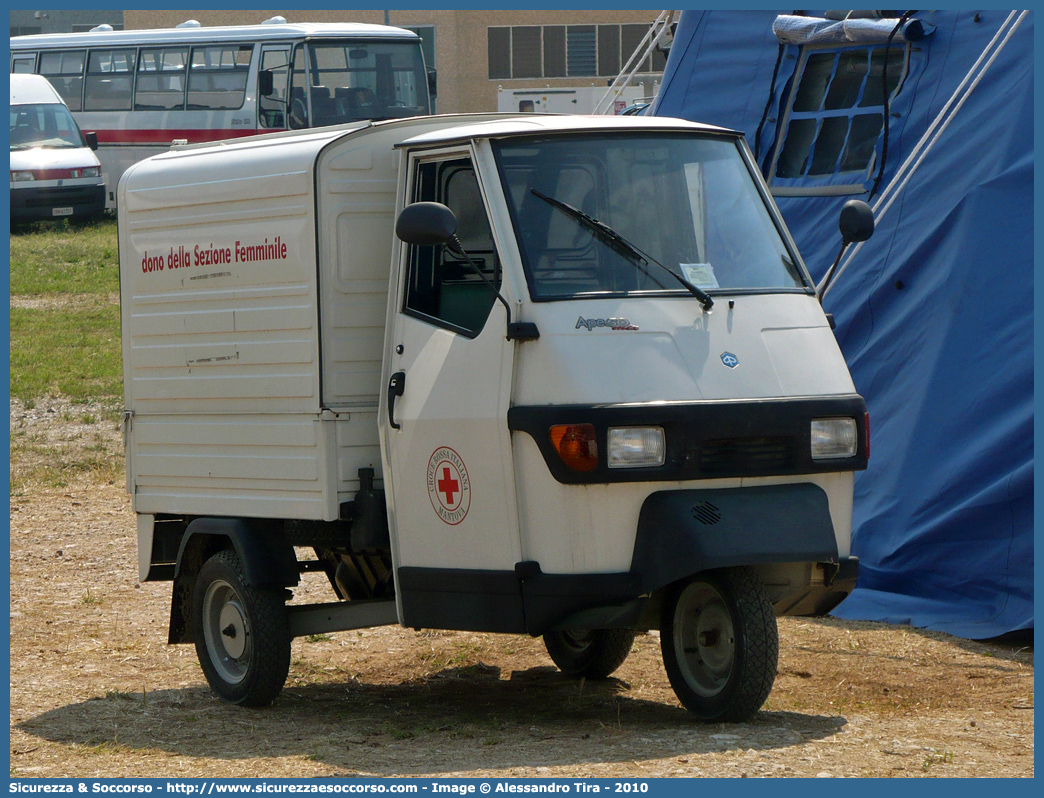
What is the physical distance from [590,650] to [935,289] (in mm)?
3109

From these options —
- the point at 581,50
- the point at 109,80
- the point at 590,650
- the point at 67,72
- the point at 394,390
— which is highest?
the point at 581,50

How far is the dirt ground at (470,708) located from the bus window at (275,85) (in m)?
16.2

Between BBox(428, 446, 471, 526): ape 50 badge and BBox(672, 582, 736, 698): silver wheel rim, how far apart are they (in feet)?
3.12

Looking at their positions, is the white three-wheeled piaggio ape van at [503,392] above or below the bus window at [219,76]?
below

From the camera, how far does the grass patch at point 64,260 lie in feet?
69.3

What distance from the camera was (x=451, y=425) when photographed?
5777mm

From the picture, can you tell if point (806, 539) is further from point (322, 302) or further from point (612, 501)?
point (322, 302)

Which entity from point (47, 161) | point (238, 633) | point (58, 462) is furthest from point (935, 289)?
point (47, 161)

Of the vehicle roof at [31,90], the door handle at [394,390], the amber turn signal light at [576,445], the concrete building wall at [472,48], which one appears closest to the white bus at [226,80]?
the vehicle roof at [31,90]

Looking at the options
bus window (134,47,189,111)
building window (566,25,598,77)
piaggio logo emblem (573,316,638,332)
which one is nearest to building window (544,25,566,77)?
building window (566,25,598,77)

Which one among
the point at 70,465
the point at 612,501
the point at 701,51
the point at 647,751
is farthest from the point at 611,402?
the point at 70,465

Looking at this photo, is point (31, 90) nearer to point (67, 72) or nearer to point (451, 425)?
point (67, 72)

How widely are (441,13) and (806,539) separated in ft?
141

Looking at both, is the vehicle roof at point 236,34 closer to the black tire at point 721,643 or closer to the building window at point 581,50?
the black tire at point 721,643
